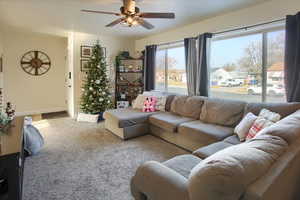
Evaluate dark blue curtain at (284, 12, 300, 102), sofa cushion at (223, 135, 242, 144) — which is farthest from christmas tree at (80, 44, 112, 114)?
dark blue curtain at (284, 12, 300, 102)

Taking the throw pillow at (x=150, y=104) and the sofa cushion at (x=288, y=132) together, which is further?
the throw pillow at (x=150, y=104)

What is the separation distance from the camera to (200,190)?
945 mm

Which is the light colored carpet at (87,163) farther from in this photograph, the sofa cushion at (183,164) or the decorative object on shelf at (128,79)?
the decorative object on shelf at (128,79)

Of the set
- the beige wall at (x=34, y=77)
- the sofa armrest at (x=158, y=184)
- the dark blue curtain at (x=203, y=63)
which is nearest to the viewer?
the sofa armrest at (x=158, y=184)

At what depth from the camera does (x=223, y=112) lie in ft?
10.3

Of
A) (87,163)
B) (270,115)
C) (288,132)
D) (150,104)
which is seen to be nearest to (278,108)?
(270,115)

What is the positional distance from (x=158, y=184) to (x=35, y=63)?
19.9 ft

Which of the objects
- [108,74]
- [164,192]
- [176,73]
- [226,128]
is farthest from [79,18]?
[164,192]

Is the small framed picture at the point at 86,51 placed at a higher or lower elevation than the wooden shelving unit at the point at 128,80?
higher

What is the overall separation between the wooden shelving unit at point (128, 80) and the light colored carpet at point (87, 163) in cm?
181

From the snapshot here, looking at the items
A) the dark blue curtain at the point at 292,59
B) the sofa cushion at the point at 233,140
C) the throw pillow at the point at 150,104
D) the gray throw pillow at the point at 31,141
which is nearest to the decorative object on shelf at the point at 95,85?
the throw pillow at the point at 150,104

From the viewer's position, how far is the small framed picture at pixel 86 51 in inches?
209

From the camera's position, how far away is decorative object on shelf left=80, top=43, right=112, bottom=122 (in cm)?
507

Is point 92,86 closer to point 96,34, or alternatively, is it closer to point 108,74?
point 108,74
